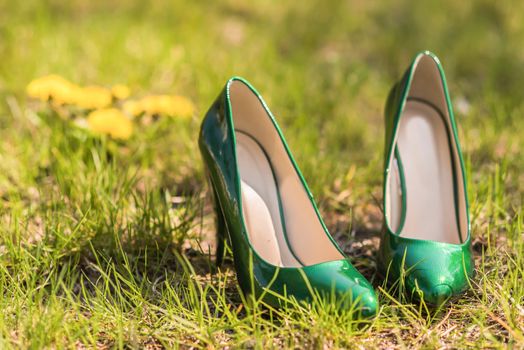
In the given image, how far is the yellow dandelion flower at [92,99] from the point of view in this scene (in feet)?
8.17

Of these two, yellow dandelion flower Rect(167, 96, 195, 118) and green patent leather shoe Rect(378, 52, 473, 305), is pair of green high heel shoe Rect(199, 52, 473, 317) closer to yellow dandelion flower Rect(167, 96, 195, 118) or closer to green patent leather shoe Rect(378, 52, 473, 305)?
green patent leather shoe Rect(378, 52, 473, 305)

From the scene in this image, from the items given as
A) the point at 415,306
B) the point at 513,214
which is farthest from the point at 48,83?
the point at 513,214

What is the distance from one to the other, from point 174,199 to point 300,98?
3.00ft

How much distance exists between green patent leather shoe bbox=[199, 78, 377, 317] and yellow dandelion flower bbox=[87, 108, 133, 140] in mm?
496

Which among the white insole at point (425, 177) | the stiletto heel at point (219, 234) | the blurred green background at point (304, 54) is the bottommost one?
the stiletto heel at point (219, 234)

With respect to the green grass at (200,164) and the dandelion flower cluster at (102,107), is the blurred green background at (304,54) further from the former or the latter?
the dandelion flower cluster at (102,107)

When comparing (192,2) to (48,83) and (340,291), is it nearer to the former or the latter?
(48,83)

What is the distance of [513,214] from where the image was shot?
2.17 meters

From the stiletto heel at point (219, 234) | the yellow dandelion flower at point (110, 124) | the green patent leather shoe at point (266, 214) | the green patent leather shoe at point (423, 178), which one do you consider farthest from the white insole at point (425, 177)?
the yellow dandelion flower at point (110, 124)

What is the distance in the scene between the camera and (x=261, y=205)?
2.15 m

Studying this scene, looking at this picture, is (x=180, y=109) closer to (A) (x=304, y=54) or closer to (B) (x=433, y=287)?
(A) (x=304, y=54)

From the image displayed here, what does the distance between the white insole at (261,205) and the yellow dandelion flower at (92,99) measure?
66cm

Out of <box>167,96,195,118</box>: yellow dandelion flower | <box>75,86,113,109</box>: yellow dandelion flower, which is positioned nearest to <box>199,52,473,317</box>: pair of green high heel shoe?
<box>167,96,195,118</box>: yellow dandelion flower

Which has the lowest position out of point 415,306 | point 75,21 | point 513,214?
point 415,306
